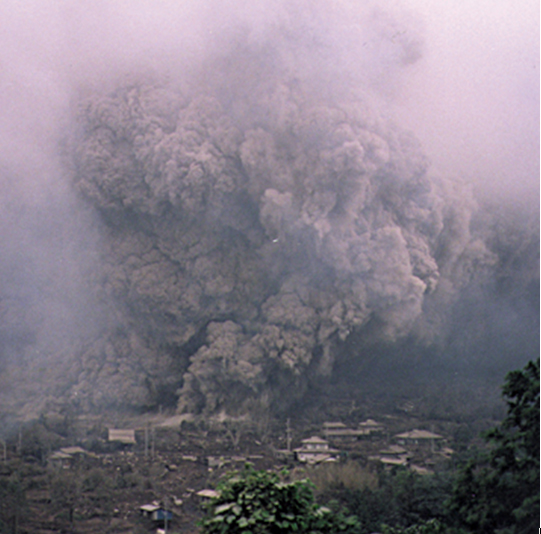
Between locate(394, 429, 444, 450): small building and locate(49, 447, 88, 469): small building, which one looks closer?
locate(49, 447, 88, 469): small building

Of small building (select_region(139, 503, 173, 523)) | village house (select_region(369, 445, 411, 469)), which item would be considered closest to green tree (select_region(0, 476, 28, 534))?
small building (select_region(139, 503, 173, 523))

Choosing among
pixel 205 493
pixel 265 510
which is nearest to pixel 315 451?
pixel 205 493

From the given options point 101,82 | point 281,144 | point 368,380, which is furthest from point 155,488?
point 101,82

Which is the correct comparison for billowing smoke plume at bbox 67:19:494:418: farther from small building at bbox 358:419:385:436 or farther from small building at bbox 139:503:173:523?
small building at bbox 139:503:173:523

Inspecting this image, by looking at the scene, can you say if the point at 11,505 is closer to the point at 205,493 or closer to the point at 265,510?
the point at 205,493

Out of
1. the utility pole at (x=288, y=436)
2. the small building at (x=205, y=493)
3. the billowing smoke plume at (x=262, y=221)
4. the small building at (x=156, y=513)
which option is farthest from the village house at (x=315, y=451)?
the small building at (x=156, y=513)

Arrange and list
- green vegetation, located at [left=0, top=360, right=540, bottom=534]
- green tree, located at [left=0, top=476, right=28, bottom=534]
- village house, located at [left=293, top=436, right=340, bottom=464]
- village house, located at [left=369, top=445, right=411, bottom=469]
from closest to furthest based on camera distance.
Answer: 1. green vegetation, located at [left=0, top=360, right=540, bottom=534]
2. green tree, located at [left=0, top=476, right=28, bottom=534]
3. village house, located at [left=369, top=445, right=411, bottom=469]
4. village house, located at [left=293, top=436, right=340, bottom=464]
